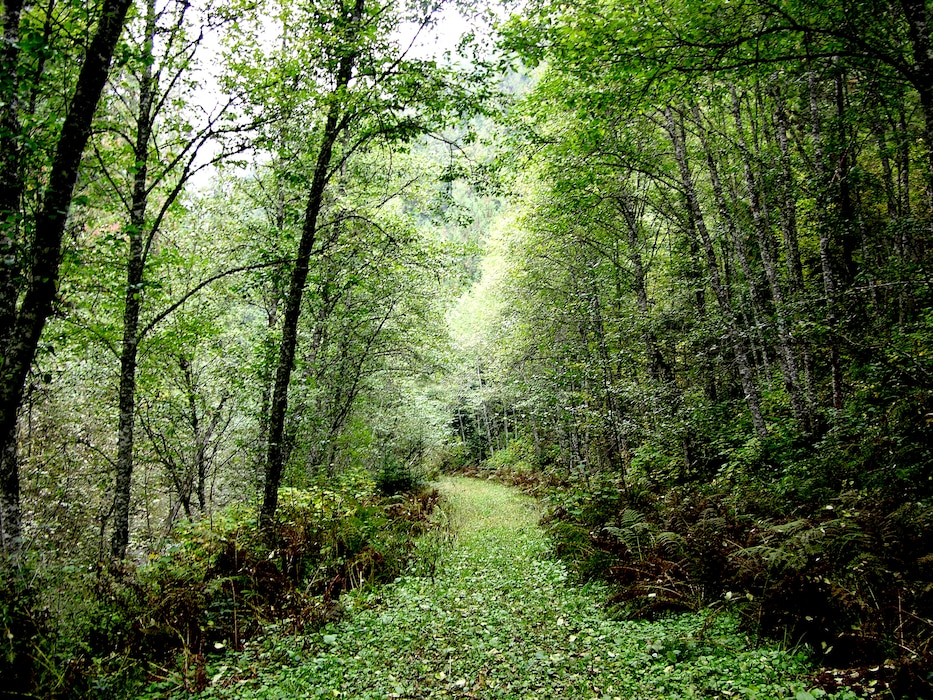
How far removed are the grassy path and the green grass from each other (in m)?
0.01

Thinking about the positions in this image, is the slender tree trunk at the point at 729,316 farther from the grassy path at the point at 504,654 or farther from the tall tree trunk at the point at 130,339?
the tall tree trunk at the point at 130,339

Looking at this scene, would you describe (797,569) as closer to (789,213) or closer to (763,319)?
(763,319)

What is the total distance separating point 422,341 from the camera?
15.8m

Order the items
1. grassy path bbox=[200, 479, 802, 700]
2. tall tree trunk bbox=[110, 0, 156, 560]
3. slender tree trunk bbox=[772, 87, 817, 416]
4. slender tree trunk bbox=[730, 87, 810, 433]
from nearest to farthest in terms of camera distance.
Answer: grassy path bbox=[200, 479, 802, 700] < tall tree trunk bbox=[110, 0, 156, 560] < slender tree trunk bbox=[730, 87, 810, 433] < slender tree trunk bbox=[772, 87, 817, 416]

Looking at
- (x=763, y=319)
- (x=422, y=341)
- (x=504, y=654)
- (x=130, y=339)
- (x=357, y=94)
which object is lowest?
(x=504, y=654)

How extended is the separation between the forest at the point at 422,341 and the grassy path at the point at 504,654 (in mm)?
43

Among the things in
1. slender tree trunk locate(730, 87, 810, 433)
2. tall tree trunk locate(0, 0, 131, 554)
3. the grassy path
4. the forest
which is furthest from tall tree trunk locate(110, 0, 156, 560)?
slender tree trunk locate(730, 87, 810, 433)

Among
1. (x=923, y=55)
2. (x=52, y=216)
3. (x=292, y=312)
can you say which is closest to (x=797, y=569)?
(x=923, y=55)

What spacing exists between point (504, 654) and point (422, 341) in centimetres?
1145

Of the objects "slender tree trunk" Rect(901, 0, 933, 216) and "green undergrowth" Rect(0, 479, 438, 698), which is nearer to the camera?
"green undergrowth" Rect(0, 479, 438, 698)

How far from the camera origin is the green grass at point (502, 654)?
4191 millimetres

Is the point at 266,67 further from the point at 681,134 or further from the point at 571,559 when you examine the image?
the point at 571,559

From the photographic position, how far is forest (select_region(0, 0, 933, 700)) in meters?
4.40

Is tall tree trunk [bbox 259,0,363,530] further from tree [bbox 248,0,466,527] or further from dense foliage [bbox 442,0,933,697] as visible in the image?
dense foliage [bbox 442,0,933,697]
